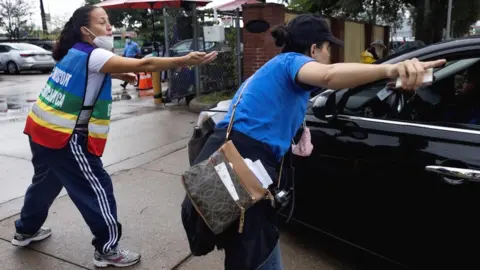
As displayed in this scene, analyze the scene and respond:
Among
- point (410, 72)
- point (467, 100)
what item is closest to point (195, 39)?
point (467, 100)

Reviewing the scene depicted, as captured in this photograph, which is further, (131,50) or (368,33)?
(368,33)

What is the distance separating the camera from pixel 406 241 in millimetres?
2469

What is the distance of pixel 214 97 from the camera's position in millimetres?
9078

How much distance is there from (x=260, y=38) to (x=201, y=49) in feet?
5.37

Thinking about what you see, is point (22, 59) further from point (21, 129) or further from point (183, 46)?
point (21, 129)

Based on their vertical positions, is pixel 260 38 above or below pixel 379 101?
above

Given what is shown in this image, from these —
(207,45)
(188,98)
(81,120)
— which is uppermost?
(207,45)

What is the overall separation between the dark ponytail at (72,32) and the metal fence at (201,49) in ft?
20.4

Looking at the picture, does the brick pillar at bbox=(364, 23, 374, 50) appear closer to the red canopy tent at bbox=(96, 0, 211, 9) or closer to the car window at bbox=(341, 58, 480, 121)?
the red canopy tent at bbox=(96, 0, 211, 9)

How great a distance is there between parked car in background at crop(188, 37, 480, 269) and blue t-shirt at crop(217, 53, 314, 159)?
28cm

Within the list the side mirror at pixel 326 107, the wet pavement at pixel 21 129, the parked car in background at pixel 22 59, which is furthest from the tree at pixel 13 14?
the side mirror at pixel 326 107

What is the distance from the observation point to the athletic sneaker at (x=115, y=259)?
3002mm

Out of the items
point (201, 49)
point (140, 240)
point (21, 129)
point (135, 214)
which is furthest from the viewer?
point (201, 49)

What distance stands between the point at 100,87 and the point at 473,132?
2.11 m
